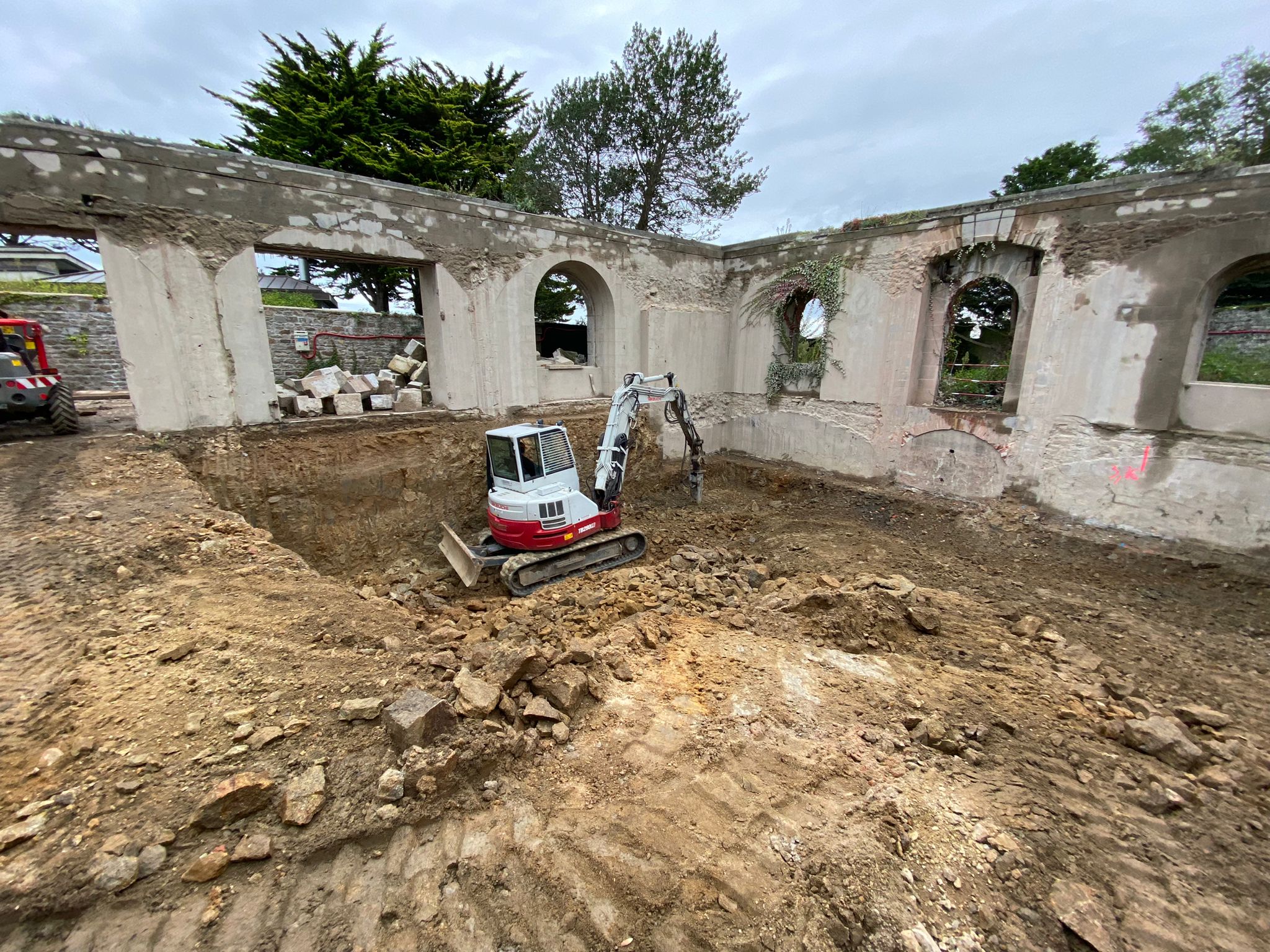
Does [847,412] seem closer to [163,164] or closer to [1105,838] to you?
Result: [1105,838]

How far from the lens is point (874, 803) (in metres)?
3.08

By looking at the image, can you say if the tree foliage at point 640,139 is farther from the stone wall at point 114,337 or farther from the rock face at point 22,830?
the rock face at point 22,830

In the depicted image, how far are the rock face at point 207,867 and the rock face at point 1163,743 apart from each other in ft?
17.7

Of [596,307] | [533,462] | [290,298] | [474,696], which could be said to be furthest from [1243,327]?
[290,298]

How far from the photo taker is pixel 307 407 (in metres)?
7.08

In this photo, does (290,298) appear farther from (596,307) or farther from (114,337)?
(596,307)

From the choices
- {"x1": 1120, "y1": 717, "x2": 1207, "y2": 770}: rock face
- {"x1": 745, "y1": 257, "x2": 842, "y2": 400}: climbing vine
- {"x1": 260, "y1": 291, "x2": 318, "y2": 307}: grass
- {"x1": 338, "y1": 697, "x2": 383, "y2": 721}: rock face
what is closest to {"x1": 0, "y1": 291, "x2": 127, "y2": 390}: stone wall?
{"x1": 260, "y1": 291, "x2": 318, "y2": 307}: grass

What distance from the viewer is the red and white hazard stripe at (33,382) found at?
19.5 feet

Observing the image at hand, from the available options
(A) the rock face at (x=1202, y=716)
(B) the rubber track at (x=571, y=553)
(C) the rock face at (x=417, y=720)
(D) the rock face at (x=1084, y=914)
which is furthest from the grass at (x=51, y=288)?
(A) the rock face at (x=1202, y=716)

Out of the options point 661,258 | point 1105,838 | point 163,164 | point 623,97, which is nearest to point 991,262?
point 661,258

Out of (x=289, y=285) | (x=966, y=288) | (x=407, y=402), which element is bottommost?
(x=407, y=402)

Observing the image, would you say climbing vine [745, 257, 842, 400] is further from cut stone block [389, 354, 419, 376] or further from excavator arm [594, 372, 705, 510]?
cut stone block [389, 354, 419, 376]

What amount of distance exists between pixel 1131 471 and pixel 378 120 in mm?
18559

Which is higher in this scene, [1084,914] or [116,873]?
[116,873]
